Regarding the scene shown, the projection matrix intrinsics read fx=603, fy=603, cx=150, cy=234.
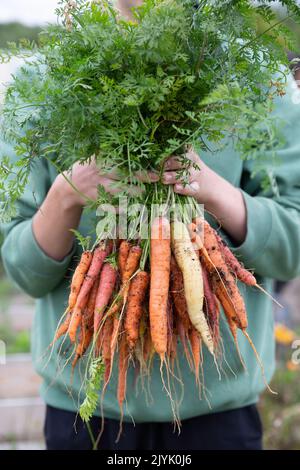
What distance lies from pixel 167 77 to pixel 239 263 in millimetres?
488

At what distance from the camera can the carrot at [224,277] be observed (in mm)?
1303

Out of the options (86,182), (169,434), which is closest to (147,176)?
(86,182)

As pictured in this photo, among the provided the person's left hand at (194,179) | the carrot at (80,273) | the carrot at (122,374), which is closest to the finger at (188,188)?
the person's left hand at (194,179)

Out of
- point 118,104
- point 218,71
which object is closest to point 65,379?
point 118,104

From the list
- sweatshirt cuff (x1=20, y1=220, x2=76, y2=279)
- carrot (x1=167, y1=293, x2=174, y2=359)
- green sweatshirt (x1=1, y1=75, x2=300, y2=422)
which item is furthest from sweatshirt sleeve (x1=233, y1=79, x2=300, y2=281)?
sweatshirt cuff (x1=20, y1=220, x2=76, y2=279)

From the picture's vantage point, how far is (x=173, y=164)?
1.19 m

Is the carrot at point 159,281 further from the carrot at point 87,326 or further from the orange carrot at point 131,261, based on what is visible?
the carrot at point 87,326

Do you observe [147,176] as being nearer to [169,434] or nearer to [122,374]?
[122,374]

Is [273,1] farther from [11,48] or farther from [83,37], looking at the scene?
[11,48]

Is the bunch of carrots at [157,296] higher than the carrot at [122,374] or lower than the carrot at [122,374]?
higher

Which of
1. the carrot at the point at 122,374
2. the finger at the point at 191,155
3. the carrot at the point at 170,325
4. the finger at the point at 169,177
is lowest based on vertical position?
the carrot at the point at 122,374

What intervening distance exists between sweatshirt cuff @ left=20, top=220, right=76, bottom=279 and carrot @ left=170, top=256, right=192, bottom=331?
29 cm

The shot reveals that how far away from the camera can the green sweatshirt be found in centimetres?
144

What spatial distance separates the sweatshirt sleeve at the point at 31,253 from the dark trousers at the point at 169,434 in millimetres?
354
